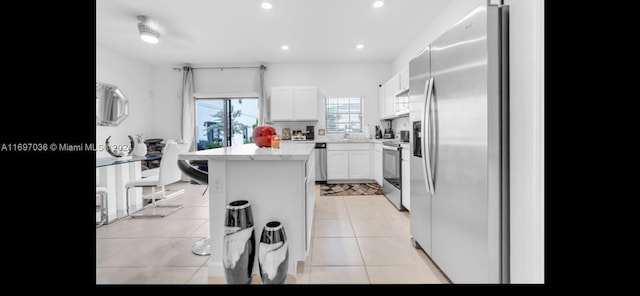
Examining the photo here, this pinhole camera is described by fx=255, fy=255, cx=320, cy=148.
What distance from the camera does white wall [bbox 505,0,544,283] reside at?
0.93m

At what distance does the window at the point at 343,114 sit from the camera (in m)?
5.40

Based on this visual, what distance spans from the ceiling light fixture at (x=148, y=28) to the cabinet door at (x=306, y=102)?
232 centimetres

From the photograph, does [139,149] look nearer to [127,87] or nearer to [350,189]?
[127,87]

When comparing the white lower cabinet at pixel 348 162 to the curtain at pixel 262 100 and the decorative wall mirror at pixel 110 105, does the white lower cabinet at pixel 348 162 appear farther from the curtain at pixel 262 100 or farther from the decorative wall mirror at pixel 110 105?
the decorative wall mirror at pixel 110 105

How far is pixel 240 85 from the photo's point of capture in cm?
534

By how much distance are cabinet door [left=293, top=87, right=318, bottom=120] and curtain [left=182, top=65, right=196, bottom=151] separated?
86.2 inches

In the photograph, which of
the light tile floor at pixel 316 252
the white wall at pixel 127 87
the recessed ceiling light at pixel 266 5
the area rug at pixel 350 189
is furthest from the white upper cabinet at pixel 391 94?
the white wall at pixel 127 87

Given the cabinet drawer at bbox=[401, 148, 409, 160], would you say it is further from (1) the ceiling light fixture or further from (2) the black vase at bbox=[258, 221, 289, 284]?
(1) the ceiling light fixture

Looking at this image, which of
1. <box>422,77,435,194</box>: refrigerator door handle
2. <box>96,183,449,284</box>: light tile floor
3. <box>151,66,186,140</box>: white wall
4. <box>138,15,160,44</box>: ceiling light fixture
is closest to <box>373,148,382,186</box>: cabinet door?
<box>96,183,449,284</box>: light tile floor

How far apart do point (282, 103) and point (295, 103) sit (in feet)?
0.83

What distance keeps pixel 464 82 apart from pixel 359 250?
1.42m

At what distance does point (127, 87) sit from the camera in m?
4.82
